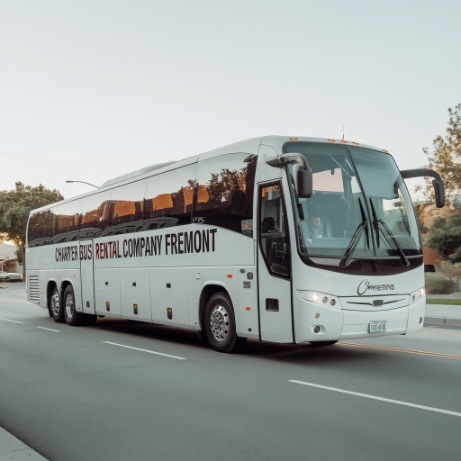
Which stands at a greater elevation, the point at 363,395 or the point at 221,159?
the point at 221,159

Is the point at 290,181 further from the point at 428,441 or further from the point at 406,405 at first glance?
the point at 428,441

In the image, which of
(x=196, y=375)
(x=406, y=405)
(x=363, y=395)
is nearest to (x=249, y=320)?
(x=196, y=375)

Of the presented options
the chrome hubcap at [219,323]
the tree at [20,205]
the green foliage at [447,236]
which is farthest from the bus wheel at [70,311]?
the tree at [20,205]

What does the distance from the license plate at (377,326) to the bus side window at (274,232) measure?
1.45 meters

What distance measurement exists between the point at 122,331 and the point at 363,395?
369 inches

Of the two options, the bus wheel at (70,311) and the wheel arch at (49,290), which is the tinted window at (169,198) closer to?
the bus wheel at (70,311)

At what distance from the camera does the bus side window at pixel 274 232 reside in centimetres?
945

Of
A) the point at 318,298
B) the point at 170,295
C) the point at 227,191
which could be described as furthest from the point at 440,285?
the point at 318,298

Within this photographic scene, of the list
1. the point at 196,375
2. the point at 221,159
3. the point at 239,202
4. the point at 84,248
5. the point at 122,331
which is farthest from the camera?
the point at 84,248

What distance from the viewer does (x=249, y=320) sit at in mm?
10102

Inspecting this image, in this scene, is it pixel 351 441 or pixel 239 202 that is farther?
pixel 239 202

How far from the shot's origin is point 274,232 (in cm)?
965

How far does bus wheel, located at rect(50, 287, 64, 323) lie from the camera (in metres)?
18.2

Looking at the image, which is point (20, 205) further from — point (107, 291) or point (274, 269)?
point (274, 269)
